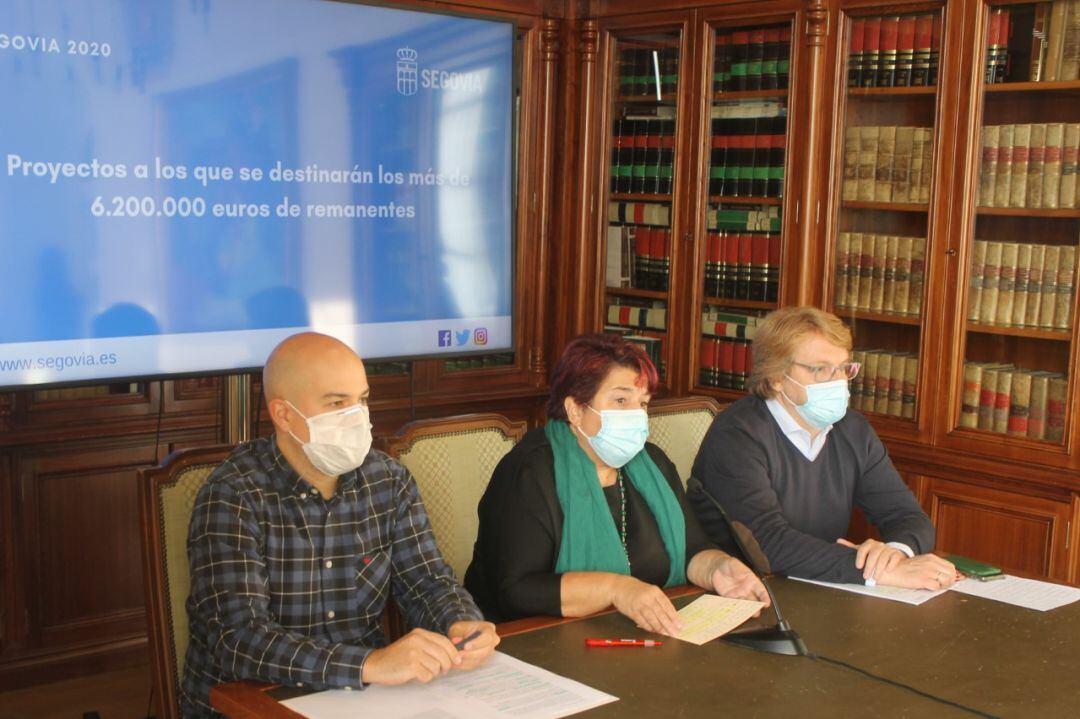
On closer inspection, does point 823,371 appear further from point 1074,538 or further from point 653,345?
point 653,345

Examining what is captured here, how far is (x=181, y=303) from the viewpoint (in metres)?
3.07

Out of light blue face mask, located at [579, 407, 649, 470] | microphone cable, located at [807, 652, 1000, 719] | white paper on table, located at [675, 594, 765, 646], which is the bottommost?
white paper on table, located at [675, 594, 765, 646]

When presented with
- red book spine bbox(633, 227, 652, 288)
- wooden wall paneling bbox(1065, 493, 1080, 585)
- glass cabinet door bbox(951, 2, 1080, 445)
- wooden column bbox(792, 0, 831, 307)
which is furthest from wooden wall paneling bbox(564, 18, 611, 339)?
wooden wall paneling bbox(1065, 493, 1080, 585)

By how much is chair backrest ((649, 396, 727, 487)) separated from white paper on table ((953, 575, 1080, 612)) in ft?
2.82

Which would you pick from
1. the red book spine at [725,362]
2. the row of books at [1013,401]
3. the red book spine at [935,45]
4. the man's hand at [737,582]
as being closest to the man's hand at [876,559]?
the man's hand at [737,582]

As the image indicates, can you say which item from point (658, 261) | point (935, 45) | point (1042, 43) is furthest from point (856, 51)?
point (658, 261)

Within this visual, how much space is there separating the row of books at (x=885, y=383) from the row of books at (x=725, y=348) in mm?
429

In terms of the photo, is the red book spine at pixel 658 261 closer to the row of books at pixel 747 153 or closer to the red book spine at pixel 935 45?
the row of books at pixel 747 153

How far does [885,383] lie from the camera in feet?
13.6

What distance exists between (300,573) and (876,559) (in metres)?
1.11

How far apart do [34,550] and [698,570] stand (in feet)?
7.11

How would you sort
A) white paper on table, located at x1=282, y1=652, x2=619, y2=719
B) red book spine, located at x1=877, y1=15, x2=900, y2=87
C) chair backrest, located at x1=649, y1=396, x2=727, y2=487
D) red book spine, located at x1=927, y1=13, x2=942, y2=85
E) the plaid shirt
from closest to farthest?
white paper on table, located at x1=282, y1=652, x2=619, y2=719
the plaid shirt
chair backrest, located at x1=649, y1=396, x2=727, y2=487
red book spine, located at x1=927, y1=13, x2=942, y2=85
red book spine, located at x1=877, y1=15, x2=900, y2=87

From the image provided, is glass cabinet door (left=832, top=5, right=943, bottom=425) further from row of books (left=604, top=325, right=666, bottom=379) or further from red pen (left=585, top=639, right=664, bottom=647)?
red pen (left=585, top=639, right=664, bottom=647)

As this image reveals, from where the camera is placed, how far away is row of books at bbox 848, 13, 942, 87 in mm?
3959
